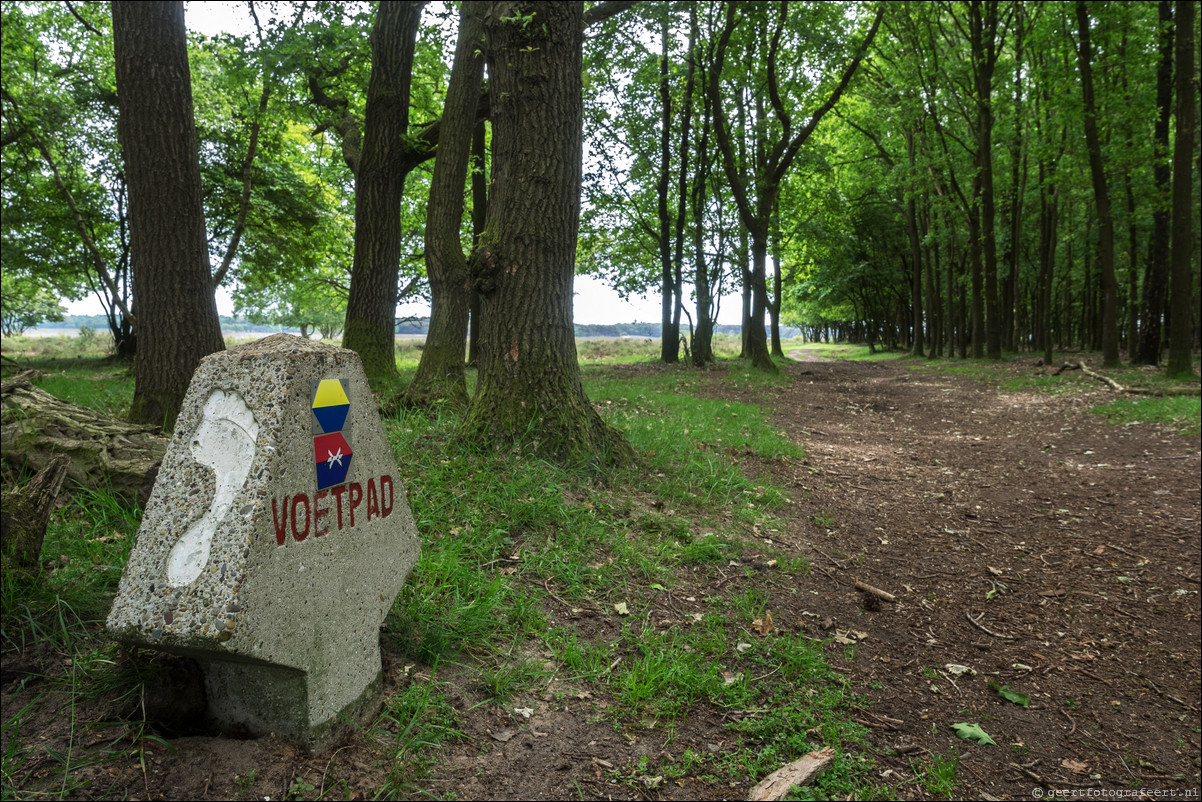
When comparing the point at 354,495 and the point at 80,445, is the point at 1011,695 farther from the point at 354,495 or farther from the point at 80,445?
the point at 80,445

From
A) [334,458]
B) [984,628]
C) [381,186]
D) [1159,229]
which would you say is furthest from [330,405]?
[1159,229]

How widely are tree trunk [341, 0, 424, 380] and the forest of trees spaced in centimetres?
4

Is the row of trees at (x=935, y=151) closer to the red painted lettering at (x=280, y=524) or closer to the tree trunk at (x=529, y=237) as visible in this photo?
the tree trunk at (x=529, y=237)

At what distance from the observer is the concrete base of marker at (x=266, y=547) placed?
197 cm

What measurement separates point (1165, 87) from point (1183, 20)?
4.05 metres

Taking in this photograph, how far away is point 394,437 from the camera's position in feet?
17.7

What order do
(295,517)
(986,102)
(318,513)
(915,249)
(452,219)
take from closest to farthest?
1. (295,517)
2. (318,513)
3. (452,219)
4. (986,102)
5. (915,249)

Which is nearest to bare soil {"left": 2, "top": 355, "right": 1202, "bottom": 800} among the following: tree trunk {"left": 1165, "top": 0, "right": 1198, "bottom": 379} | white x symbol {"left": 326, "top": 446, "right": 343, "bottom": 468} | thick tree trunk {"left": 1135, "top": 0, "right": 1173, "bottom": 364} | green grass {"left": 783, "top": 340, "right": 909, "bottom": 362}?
white x symbol {"left": 326, "top": 446, "right": 343, "bottom": 468}

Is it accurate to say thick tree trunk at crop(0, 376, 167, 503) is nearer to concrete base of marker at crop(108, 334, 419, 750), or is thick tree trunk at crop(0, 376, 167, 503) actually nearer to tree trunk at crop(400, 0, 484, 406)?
concrete base of marker at crop(108, 334, 419, 750)

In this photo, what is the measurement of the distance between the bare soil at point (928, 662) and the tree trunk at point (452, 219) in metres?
4.15

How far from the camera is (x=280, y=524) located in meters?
2.08

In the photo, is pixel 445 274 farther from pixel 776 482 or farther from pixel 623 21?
pixel 623 21

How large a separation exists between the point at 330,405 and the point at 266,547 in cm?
53

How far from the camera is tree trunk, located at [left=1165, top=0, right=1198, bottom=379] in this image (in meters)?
12.4
